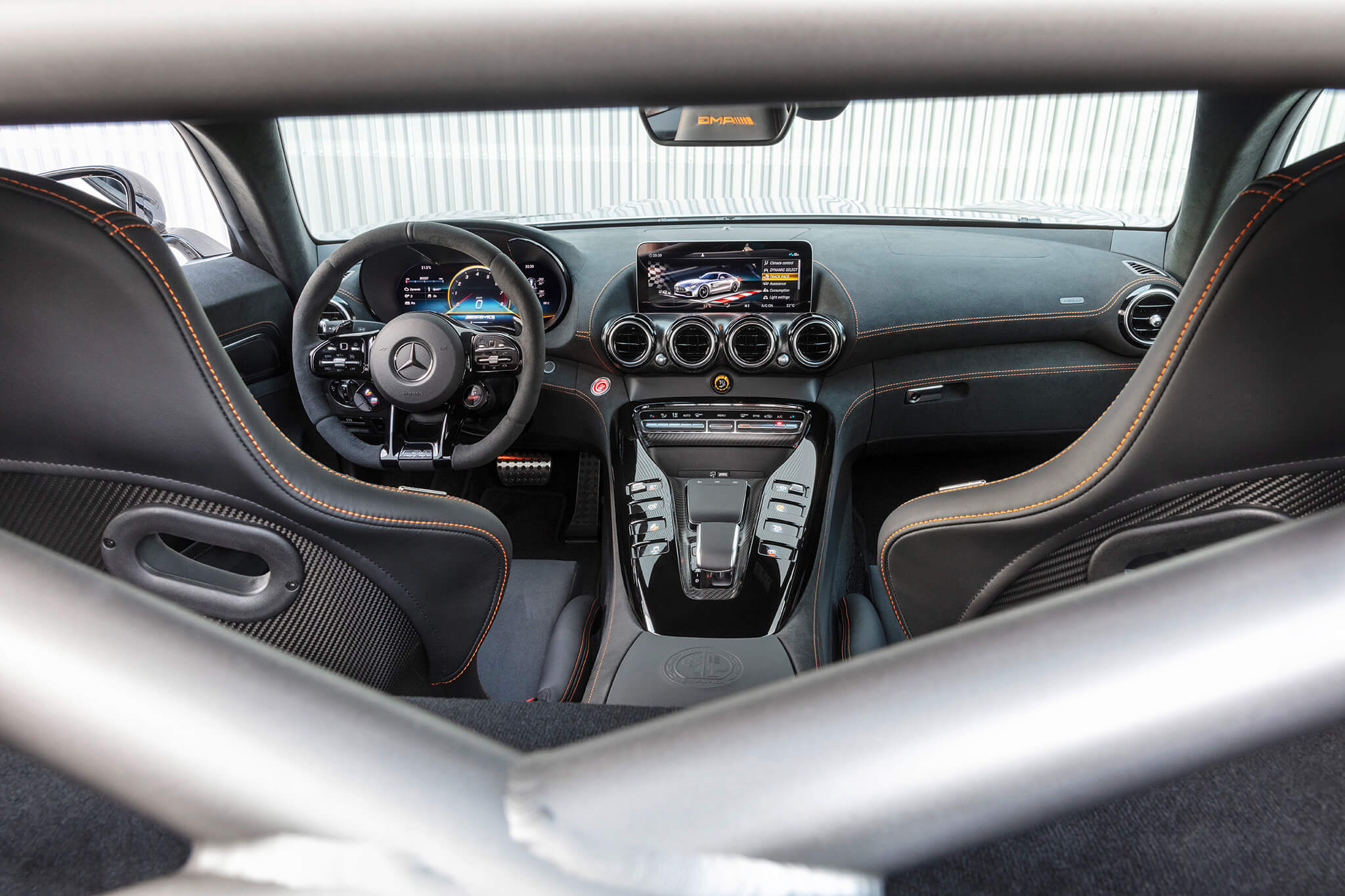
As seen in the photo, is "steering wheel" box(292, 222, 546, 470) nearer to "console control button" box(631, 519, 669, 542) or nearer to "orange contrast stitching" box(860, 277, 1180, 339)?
"console control button" box(631, 519, 669, 542)

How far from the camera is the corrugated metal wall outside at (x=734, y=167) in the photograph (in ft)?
9.45

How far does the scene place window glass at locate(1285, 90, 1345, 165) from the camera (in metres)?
2.31

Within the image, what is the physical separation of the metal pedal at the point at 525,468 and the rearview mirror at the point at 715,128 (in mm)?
1555

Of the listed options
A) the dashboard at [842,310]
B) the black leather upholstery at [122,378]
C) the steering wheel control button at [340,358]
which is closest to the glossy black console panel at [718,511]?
the dashboard at [842,310]

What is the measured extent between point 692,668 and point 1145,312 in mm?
1845

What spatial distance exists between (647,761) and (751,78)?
302 millimetres

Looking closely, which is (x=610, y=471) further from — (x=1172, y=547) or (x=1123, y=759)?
(x=1123, y=759)

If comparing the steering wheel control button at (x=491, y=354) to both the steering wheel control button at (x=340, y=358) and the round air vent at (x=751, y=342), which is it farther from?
the round air vent at (x=751, y=342)

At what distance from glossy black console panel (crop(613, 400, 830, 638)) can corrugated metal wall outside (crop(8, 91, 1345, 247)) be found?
0.88m

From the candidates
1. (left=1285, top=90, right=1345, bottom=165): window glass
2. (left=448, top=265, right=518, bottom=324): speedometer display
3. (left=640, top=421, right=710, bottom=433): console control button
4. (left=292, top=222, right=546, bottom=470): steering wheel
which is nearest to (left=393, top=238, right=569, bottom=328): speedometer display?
(left=448, top=265, right=518, bottom=324): speedometer display

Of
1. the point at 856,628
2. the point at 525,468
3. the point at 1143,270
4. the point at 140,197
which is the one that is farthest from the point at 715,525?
the point at 140,197

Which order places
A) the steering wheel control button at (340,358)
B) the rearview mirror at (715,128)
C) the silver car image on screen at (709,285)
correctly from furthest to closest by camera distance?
the silver car image on screen at (709,285) → the steering wheel control button at (340,358) → the rearview mirror at (715,128)

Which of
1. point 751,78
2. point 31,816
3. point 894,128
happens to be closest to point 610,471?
point 894,128

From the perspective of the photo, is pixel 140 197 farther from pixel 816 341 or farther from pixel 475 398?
pixel 816 341
